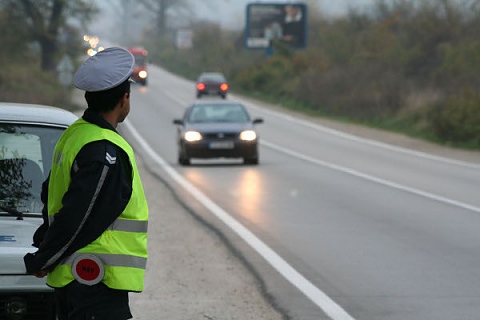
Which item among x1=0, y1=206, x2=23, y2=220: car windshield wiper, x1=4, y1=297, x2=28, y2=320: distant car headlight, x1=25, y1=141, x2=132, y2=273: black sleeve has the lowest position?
x1=4, y1=297, x2=28, y2=320: distant car headlight

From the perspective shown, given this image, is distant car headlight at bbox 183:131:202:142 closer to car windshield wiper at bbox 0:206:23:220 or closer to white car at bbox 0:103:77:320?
white car at bbox 0:103:77:320

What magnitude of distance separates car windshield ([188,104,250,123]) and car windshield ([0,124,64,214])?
2232 cm

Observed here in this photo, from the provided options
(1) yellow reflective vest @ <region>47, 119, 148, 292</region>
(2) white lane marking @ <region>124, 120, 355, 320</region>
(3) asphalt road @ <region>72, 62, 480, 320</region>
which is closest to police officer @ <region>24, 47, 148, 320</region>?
(1) yellow reflective vest @ <region>47, 119, 148, 292</region>

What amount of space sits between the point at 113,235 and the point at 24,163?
6.95 feet

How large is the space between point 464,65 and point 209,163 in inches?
1116

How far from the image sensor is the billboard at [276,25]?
93438mm

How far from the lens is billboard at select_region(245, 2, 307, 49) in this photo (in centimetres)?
9344

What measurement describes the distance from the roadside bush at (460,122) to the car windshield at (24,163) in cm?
3045

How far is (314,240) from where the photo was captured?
552 inches

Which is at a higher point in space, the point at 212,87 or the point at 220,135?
the point at 220,135

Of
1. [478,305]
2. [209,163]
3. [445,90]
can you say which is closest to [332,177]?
[209,163]

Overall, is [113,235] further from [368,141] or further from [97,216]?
[368,141]

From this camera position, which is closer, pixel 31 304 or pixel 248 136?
pixel 31 304

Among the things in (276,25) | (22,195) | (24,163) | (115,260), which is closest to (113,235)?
(115,260)
